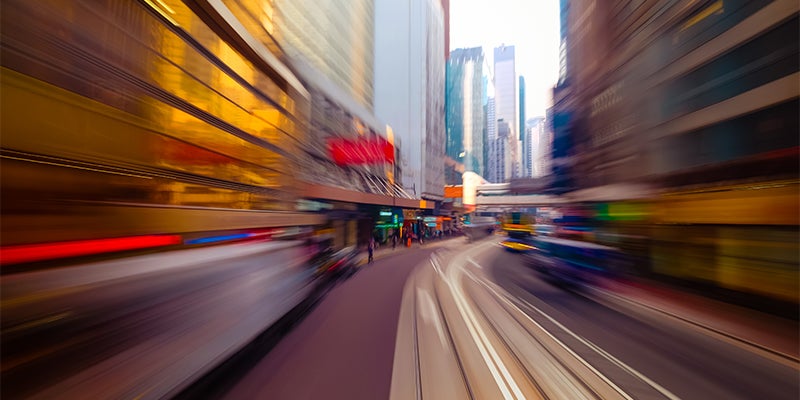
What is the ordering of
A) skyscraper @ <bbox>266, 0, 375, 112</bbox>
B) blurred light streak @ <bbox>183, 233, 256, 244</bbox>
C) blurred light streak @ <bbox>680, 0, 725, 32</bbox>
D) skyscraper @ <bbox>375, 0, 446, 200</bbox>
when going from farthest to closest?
skyscraper @ <bbox>375, 0, 446, 200</bbox>, skyscraper @ <bbox>266, 0, 375, 112</bbox>, blurred light streak @ <bbox>680, 0, 725, 32</bbox>, blurred light streak @ <bbox>183, 233, 256, 244</bbox>

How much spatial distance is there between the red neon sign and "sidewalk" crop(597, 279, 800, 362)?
17.1m

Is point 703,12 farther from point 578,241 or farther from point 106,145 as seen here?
point 106,145

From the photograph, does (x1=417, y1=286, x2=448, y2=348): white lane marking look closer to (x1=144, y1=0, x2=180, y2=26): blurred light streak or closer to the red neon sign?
(x1=144, y1=0, x2=180, y2=26): blurred light streak

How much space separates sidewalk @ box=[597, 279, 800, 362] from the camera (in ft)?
17.3

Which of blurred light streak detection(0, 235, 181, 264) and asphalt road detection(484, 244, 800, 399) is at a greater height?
blurred light streak detection(0, 235, 181, 264)

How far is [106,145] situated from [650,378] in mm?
6355

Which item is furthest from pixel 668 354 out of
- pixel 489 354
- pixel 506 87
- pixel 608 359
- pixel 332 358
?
pixel 506 87

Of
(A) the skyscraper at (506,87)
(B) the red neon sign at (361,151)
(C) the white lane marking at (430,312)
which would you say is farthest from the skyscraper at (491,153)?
(C) the white lane marking at (430,312)

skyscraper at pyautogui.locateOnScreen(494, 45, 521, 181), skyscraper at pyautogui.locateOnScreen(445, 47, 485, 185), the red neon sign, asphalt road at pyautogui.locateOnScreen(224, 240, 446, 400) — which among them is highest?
skyscraper at pyautogui.locateOnScreen(494, 45, 521, 181)

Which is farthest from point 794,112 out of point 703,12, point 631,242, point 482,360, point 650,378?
point 482,360

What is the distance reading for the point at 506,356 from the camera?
471cm

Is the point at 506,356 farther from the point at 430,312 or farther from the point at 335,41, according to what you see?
the point at 335,41

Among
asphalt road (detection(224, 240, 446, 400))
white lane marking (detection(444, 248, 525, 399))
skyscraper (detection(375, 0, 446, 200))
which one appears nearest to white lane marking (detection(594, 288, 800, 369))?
white lane marking (detection(444, 248, 525, 399))

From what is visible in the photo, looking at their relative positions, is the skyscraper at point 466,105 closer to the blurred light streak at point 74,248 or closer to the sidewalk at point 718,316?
the sidewalk at point 718,316
